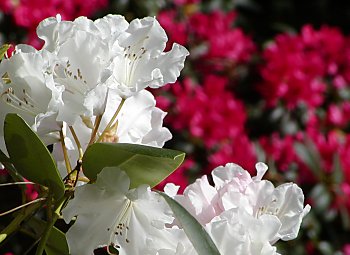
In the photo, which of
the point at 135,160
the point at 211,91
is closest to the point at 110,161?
the point at 135,160

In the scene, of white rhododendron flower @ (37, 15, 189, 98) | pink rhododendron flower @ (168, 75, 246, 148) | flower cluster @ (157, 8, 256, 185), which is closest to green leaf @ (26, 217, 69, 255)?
white rhododendron flower @ (37, 15, 189, 98)

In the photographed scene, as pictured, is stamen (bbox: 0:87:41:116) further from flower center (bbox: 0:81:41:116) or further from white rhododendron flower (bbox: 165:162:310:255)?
white rhododendron flower (bbox: 165:162:310:255)

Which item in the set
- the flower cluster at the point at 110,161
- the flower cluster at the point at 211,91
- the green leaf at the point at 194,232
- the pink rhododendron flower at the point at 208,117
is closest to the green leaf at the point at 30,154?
the flower cluster at the point at 110,161

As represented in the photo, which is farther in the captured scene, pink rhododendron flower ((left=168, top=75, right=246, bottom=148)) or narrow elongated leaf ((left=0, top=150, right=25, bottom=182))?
pink rhododendron flower ((left=168, top=75, right=246, bottom=148))

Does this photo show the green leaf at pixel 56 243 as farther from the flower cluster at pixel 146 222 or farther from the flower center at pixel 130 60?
the flower center at pixel 130 60

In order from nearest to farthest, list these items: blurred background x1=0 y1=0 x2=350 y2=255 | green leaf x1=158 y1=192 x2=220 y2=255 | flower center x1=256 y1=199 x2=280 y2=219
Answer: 1. green leaf x1=158 y1=192 x2=220 y2=255
2. flower center x1=256 y1=199 x2=280 y2=219
3. blurred background x1=0 y1=0 x2=350 y2=255

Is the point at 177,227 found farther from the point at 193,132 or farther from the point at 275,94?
the point at 275,94

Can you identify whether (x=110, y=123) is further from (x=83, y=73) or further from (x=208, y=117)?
(x=208, y=117)
